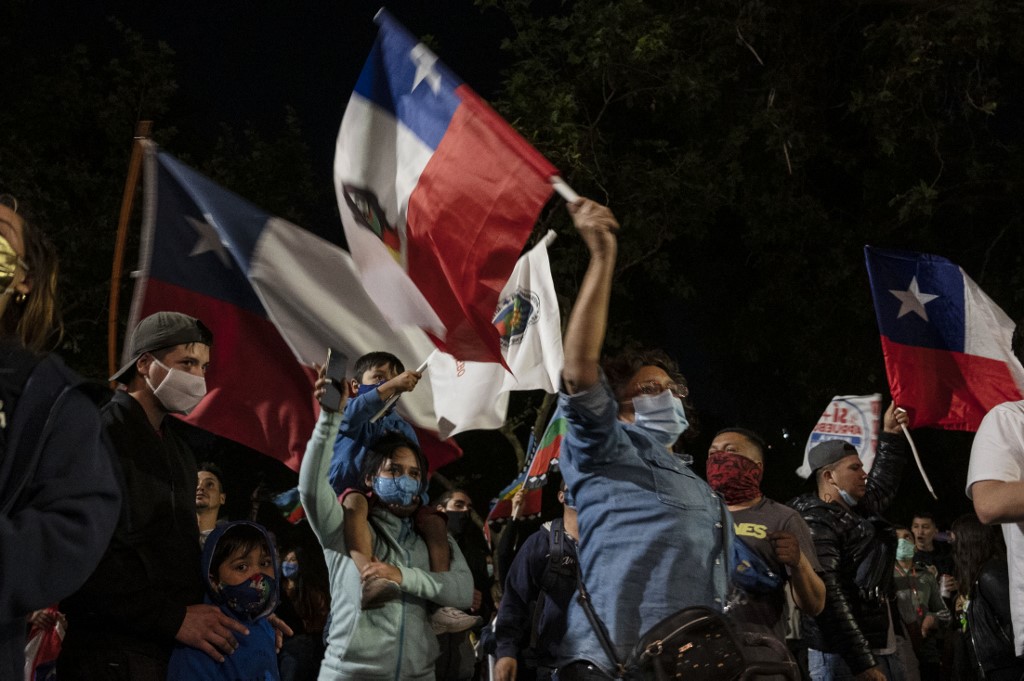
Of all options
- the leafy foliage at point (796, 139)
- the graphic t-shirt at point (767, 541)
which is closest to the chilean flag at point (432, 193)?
the graphic t-shirt at point (767, 541)

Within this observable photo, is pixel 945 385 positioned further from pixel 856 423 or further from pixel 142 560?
pixel 142 560

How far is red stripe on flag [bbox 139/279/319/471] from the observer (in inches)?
252

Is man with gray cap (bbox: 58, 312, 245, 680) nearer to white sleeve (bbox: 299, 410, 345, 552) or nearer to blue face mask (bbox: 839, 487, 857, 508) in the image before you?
white sleeve (bbox: 299, 410, 345, 552)

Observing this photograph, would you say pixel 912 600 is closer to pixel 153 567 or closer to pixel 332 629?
pixel 332 629

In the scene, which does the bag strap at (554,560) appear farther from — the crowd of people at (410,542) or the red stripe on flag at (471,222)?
the red stripe on flag at (471,222)

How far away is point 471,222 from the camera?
4910 millimetres

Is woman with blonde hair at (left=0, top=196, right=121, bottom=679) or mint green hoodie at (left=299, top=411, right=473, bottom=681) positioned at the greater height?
woman with blonde hair at (left=0, top=196, right=121, bottom=679)

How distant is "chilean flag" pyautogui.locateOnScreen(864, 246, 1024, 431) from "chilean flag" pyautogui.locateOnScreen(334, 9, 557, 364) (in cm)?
439

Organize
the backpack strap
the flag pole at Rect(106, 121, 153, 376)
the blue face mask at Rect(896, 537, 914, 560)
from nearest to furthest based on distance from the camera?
the backpack strap, the flag pole at Rect(106, 121, 153, 376), the blue face mask at Rect(896, 537, 914, 560)

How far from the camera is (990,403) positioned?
8320 mm

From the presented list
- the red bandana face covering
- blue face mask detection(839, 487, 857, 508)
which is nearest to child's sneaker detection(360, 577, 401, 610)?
the red bandana face covering

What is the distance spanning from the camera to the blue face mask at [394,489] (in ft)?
17.5

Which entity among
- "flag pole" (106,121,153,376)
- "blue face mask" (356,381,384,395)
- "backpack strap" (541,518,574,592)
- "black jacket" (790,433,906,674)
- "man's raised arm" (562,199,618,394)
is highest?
"flag pole" (106,121,153,376)

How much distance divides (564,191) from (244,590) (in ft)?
6.31
